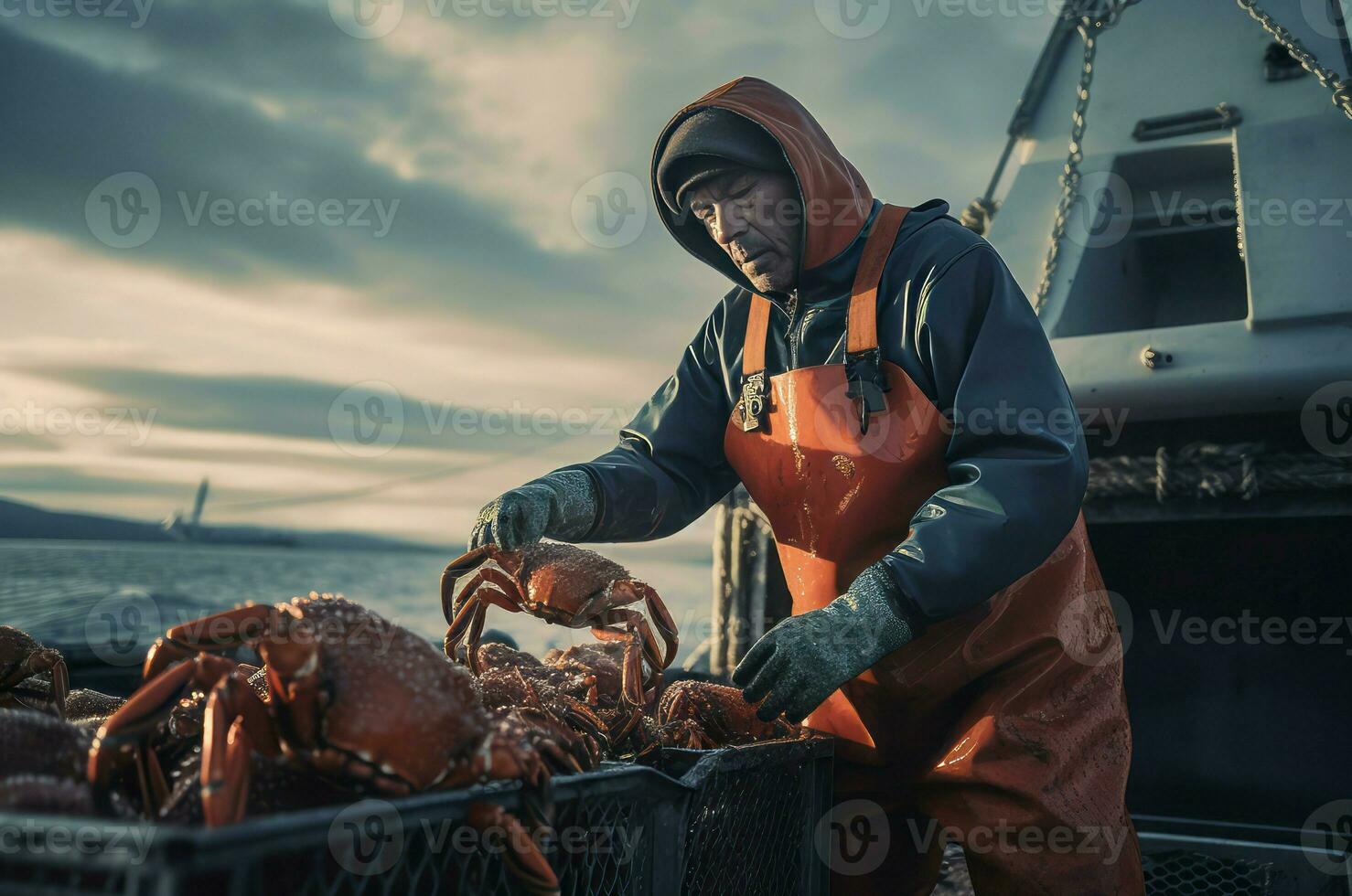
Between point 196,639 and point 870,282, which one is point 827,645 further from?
point 196,639

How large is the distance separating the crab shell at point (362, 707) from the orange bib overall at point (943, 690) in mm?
1143

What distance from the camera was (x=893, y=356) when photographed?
2.18 metres

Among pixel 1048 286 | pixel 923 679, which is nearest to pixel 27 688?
pixel 923 679

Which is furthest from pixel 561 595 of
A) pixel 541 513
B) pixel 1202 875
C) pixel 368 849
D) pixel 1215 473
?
pixel 1215 473

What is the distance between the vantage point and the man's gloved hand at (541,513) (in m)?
2.18

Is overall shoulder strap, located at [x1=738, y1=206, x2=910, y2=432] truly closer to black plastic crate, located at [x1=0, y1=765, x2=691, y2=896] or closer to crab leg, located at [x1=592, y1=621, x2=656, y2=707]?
crab leg, located at [x1=592, y1=621, x2=656, y2=707]

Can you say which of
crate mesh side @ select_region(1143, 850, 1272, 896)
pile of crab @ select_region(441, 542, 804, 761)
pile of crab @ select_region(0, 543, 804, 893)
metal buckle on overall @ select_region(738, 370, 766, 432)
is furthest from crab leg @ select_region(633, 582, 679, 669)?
crate mesh side @ select_region(1143, 850, 1272, 896)

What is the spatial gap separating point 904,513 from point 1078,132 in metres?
3.10

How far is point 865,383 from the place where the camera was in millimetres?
2125

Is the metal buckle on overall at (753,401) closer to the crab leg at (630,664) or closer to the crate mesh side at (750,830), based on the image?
the crab leg at (630,664)

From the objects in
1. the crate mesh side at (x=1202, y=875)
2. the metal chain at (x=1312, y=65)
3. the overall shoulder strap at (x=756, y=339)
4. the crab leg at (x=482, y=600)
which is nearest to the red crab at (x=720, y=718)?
the crab leg at (x=482, y=600)

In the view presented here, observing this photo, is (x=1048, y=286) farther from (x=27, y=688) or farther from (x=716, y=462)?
(x=27, y=688)

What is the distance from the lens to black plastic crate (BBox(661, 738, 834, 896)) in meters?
1.65

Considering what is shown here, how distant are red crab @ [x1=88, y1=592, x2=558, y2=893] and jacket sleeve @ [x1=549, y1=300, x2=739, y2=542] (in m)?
1.28
